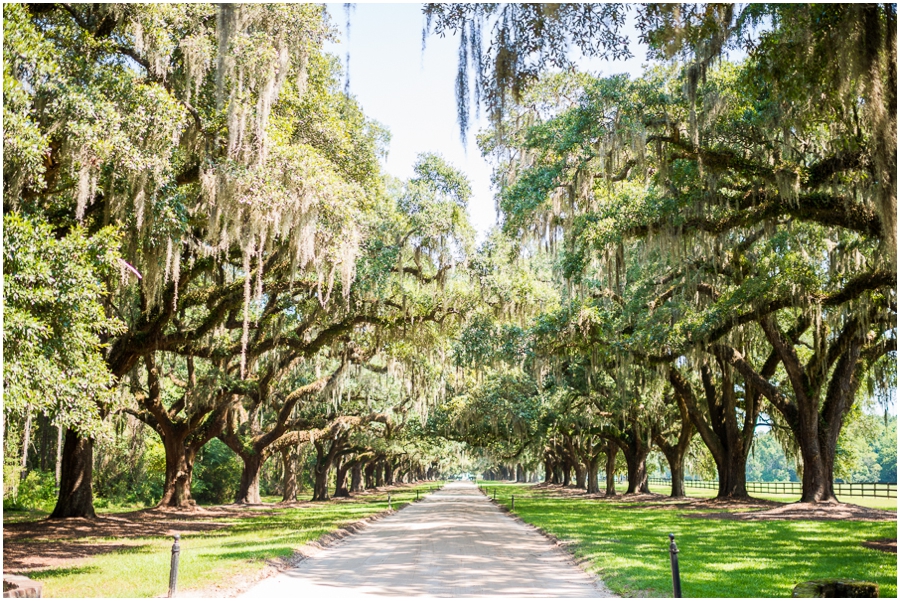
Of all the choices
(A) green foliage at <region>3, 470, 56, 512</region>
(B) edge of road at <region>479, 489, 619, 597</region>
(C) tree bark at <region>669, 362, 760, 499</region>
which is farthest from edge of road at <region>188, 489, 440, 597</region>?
(A) green foliage at <region>3, 470, 56, 512</region>

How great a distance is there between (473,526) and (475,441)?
1496 cm

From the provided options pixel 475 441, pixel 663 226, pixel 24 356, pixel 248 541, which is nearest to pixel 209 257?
pixel 248 541

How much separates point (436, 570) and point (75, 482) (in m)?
15.0

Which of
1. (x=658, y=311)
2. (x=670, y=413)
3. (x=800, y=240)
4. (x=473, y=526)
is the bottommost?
(x=473, y=526)

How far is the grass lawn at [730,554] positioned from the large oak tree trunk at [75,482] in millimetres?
13362

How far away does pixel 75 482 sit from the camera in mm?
20703

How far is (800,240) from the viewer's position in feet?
58.7

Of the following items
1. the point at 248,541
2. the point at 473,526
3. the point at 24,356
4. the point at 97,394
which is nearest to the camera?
the point at 24,356

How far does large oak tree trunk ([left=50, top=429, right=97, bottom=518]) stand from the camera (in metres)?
20.4

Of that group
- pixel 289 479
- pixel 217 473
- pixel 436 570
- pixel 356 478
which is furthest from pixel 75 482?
pixel 356 478

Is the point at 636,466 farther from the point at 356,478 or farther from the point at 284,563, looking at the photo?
the point at 284,563

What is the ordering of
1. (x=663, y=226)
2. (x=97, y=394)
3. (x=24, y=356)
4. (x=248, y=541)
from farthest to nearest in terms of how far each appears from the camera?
(x=248, y=541) < (x=663, y=226) < (x=97, y=394) < (x=24, y=356)

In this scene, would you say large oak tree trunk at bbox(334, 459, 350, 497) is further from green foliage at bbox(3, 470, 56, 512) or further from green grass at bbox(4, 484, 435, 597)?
green grass at bbox(4, 484, 435, 597)

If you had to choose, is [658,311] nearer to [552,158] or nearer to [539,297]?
[539,297]
